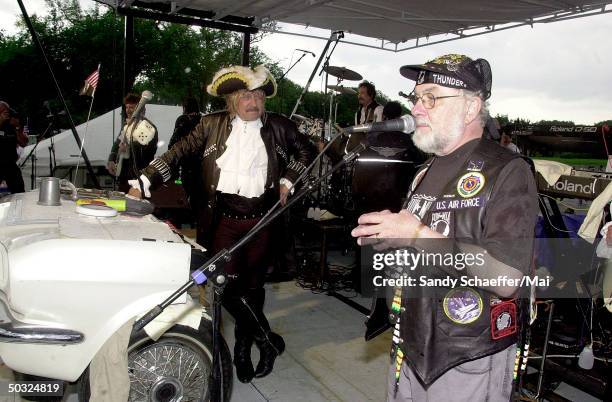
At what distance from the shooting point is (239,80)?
3578 millimetres

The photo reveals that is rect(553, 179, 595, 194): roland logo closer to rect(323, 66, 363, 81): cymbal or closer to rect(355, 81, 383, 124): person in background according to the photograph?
rect(355, 81, 383, 124): person in background

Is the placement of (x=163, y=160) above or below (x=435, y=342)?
above

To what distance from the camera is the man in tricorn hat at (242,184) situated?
3.60m

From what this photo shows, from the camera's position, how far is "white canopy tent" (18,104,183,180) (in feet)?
35.7

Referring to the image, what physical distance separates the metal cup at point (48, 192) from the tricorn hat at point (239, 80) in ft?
4.50

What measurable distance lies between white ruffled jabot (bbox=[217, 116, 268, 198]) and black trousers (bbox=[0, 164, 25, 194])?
624cm

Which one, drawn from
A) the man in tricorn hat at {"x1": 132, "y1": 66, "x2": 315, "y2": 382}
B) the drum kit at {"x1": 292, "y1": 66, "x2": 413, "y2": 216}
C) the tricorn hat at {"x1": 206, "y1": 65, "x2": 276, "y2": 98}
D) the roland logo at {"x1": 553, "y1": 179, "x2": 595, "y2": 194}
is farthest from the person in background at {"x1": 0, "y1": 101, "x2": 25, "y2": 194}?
the roland logo at {"x1": 553, "y1": 179, "x2": 595, "y2": 194}

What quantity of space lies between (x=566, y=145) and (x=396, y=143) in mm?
1847

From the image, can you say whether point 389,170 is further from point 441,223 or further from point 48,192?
point 441,223

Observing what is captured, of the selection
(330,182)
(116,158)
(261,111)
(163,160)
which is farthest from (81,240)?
(330,182)

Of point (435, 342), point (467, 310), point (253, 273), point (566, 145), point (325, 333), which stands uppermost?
point (566, 145)

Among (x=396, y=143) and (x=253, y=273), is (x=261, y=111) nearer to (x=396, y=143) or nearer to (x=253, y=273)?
(x=253, y=273)

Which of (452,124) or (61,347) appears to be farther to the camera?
(61,347)

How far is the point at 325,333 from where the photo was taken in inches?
178
